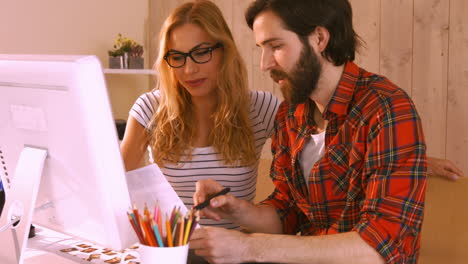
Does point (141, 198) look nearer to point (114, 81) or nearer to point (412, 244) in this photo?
point (412, 244)

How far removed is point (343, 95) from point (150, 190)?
20.7 inches

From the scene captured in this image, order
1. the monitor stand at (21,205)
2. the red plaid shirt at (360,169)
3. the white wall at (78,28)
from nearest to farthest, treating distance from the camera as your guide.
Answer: the monitor stand at (21,205)
the red plaid shirt at (360,169)
the white wall at (78,28)

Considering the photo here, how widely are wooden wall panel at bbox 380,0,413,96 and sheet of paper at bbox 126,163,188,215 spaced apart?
185cm

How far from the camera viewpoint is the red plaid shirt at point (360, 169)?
3.63 ft

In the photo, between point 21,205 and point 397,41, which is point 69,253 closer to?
point 21,205

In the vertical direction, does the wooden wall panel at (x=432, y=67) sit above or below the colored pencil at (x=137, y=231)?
above

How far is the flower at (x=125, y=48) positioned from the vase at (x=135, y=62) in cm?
3

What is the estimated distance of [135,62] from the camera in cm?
341

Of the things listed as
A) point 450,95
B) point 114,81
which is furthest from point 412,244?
point 114,81

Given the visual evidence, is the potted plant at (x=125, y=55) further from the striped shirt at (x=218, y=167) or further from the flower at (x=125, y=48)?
the striped shirt at (x=218, y=167)

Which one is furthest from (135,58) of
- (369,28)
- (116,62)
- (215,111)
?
(215,111)

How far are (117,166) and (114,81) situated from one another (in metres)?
2.81

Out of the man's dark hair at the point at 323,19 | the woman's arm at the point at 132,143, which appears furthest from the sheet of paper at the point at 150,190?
the woman's arm at the point at 132,143

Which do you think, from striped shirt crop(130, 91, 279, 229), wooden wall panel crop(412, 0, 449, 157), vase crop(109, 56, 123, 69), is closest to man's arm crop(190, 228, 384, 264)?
striped shirt crop(130, 91, 279, 229)
